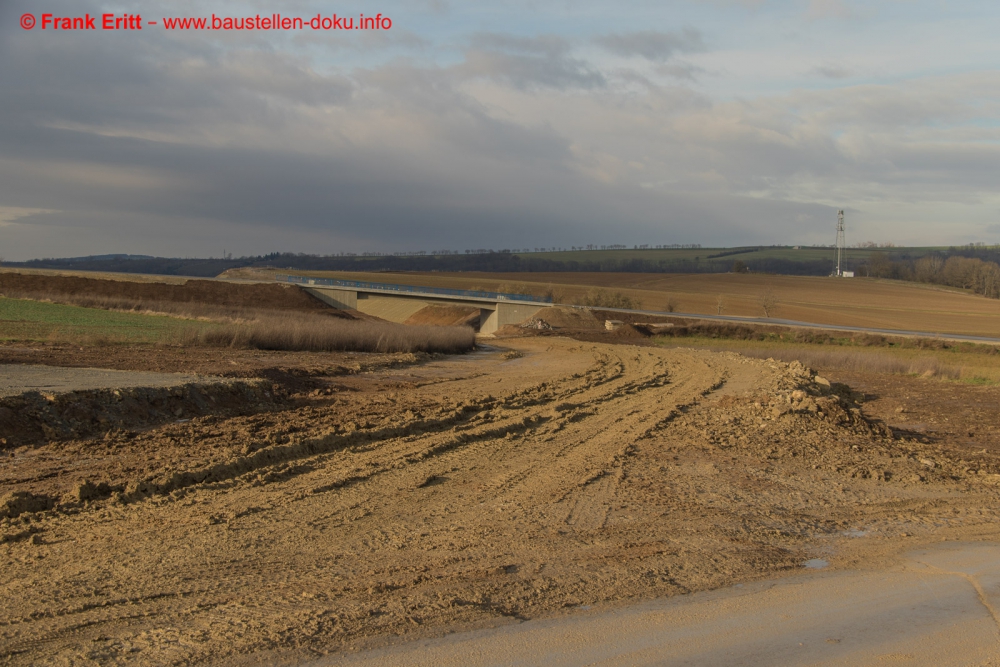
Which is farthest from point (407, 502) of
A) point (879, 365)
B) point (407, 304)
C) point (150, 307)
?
point (407, 304)

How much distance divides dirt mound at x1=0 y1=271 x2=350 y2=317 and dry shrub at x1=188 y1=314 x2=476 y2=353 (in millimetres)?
32846

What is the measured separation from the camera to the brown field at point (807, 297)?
75.9 meters

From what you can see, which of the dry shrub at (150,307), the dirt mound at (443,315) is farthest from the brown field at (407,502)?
the dirt mound at (443,315)

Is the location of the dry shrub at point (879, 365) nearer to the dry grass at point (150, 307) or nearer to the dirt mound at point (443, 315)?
the dry grass at point (150, 307)

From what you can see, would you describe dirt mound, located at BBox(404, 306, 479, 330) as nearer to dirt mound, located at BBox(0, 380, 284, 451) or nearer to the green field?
the green field

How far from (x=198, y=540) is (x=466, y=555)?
8.01ft

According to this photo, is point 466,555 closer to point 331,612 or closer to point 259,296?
point 331,612

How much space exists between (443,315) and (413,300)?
355 centimetres

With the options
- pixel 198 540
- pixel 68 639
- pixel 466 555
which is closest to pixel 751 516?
pixel 466 555

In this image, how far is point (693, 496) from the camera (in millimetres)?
9609

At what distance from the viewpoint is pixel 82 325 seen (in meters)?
32.6

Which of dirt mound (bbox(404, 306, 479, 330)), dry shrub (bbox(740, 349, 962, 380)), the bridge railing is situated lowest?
dirt mound (bbox(404, 306, 479, 330))

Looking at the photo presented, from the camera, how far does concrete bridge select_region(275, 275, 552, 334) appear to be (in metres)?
65.9

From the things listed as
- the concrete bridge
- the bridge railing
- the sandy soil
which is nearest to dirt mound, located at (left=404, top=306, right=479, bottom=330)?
the concrete bridge
